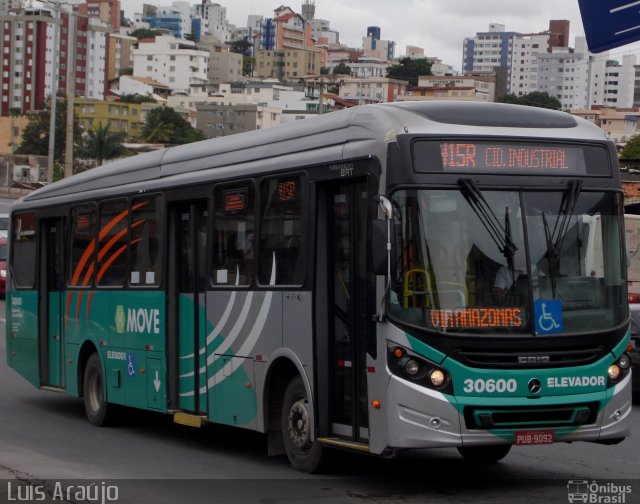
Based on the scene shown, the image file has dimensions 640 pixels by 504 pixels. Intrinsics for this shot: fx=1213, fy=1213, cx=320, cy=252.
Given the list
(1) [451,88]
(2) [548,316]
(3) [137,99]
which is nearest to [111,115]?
(3) [137,99]

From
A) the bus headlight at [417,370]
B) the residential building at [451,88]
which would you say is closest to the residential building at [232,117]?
the residential building at [451,88]

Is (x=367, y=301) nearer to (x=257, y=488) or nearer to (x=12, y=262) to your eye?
(x=257, y=488)

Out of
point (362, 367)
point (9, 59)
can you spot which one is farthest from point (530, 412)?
point (9, 59)

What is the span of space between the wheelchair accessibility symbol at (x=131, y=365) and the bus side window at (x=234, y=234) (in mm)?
2307

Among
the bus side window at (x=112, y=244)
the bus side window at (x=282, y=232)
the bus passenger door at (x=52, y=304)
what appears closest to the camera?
the bus side window at (x=282, y=232)

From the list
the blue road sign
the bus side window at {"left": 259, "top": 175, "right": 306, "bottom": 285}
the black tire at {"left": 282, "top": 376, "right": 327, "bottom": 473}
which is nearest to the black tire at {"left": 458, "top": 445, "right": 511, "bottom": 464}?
the black tire at {"left": 282, "top": 376, "right": 327, "bottom": 473}

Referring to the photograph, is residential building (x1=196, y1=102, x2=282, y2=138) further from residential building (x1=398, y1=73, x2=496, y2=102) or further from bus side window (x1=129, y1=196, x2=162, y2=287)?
bus side window (x1=129, y1=196, x2=162, y2=287)

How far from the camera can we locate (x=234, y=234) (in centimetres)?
1140

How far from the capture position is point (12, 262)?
57.0 ft

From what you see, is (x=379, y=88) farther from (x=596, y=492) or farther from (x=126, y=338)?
(x=596, y=492)

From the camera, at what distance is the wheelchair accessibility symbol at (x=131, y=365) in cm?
1357

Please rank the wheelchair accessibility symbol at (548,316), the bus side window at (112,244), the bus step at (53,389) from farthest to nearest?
the bus step at (53,389)
the bus side window at (112,244)
the wheelchair accessibility symbol at (548,316)

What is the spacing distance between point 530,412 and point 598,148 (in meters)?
2.22

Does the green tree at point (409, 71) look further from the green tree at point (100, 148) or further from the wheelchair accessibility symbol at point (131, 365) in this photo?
the wheelchair accessibility symbol at point (131, 365)
